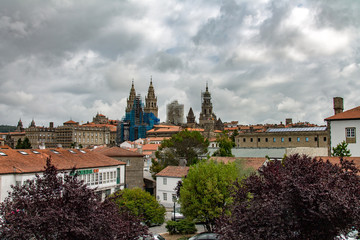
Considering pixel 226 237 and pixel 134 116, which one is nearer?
pixel 226 237

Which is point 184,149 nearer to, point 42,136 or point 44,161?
point 44,161

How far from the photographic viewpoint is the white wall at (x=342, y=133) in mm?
35119

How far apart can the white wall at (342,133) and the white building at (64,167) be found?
2353 cm

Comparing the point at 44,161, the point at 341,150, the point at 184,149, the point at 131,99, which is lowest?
the point at 44,161

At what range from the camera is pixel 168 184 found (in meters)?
40.8

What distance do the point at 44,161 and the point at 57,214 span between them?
21052 millimetres

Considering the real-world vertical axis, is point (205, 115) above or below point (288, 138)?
above

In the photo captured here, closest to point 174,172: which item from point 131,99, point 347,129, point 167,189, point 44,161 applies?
point 167,189

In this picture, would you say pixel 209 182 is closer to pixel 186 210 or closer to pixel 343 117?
pixel 186 210

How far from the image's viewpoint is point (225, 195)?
24578mm

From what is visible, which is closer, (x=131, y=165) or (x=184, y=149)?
(x=131, y=165)

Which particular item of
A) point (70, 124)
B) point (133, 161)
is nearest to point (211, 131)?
point (70, 124)

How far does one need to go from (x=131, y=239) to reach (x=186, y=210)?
11957mm

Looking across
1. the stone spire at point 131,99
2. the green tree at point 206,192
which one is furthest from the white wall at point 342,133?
the stone spire at point 131,99
